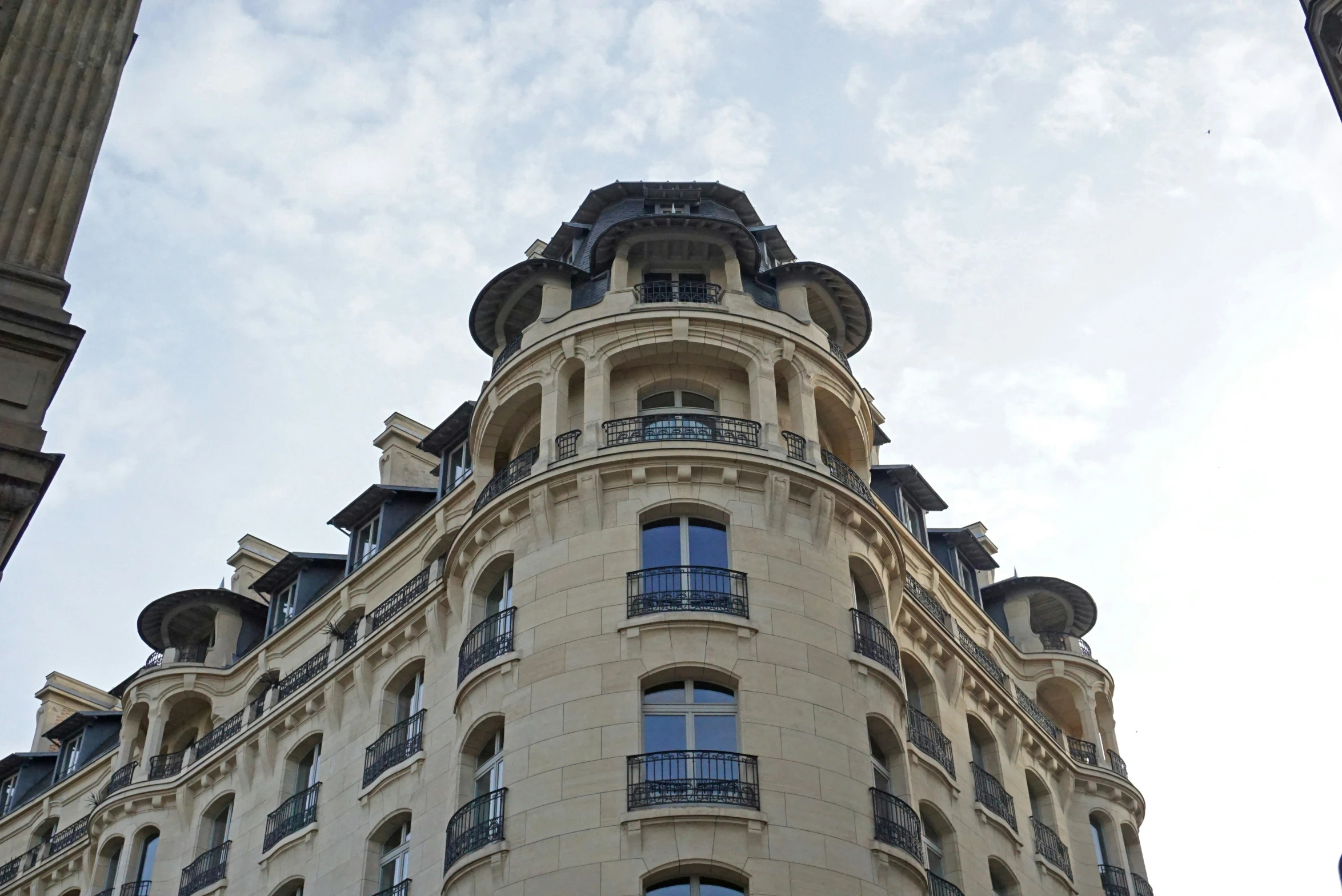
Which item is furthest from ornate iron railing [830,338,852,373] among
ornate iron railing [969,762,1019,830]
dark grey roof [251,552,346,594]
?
dark grey roof [251,552,346,594]

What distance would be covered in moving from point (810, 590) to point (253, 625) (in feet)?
65.2

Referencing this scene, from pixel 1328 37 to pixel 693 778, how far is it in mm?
15673

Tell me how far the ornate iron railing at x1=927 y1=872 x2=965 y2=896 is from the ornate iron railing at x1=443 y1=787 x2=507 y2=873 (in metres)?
8.20

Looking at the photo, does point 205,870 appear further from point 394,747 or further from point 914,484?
point 914,484

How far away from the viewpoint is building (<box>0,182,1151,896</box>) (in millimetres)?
26516

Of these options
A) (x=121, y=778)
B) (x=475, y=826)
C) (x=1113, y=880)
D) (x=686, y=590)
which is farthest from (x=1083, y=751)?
(x=121, y=778)

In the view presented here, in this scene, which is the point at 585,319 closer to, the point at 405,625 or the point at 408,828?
the point at 405,625

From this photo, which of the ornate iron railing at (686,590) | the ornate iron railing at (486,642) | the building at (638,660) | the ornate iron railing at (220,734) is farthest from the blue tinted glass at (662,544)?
the ornate iron railing at (220,734)

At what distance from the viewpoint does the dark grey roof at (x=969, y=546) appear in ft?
136

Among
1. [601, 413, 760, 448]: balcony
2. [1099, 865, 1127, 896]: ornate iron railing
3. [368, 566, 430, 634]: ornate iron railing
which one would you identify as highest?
[601, 413, 760, 448]: balcony

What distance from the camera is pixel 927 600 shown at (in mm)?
36375

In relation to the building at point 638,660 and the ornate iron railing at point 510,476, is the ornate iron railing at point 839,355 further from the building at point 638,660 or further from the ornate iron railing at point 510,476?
the ornate iron railing at point 510,476

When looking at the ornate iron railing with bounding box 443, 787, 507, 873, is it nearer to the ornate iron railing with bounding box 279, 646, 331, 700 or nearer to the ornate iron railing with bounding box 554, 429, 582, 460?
the ornate iron railing with bounding box 554, 429, 582, 460

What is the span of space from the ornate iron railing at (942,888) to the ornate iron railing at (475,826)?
820 centimetres
